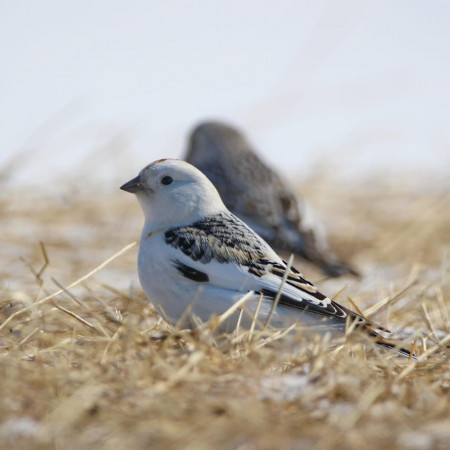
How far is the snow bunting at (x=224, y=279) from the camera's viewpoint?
8.95 feet

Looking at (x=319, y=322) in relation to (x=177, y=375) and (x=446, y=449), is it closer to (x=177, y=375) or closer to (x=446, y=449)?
(x=177, y=375)

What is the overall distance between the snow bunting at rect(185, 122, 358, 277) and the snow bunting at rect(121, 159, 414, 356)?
1949 millimetres

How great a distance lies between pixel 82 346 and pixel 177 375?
656mm

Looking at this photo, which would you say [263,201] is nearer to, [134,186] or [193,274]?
[134,186]

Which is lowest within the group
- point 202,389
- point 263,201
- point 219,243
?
point 263,201

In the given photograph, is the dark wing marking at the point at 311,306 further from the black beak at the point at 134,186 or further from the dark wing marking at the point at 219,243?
the black beak at the point at 134,186

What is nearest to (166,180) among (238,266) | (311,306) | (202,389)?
(238,266)

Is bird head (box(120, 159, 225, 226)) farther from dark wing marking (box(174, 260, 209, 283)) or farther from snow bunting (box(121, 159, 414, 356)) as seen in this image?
dark wing marking (box(174, 260, 209, 283))

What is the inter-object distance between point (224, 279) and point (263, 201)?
229 centimetres

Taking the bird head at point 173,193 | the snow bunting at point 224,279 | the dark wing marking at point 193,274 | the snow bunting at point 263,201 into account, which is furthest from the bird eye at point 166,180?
the snow bunting at point 263,201

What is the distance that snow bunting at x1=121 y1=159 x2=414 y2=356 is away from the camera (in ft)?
8.95

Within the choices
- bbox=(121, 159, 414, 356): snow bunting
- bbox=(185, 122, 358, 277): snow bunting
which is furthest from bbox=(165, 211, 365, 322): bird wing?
bbox=(185, 122, 358, 277): snow bunting

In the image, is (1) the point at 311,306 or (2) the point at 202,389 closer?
(2) the point at 202,389

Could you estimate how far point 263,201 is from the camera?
16.4 feet
